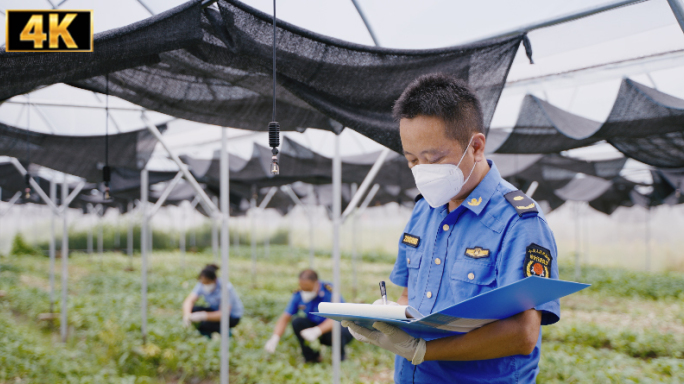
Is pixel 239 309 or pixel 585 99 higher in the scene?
pixel 585 99

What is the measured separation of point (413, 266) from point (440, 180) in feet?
1.32

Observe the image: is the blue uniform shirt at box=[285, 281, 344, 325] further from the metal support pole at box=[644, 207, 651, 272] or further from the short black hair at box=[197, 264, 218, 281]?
the metal support pole at box=[644, 207, 651, 272]

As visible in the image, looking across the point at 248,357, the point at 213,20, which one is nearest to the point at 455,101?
the point at 213,20

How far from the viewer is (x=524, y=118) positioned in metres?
3.96

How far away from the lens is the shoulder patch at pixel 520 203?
4.35ft

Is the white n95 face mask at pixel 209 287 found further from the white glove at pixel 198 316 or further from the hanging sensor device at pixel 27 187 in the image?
the hanging sensor device at pixel 27 187

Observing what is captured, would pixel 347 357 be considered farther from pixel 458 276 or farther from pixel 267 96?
pixel 458 276

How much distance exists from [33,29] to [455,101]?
199 centimetres

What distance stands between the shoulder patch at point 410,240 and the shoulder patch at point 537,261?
553mm

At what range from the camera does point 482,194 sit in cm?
151

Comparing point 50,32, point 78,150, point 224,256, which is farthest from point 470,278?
point 78,150

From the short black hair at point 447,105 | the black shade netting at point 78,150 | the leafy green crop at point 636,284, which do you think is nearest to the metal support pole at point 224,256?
the black shade netting at point 78,150

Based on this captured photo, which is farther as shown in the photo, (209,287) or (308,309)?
(209,287)

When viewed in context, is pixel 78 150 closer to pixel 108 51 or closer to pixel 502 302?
pixel 108 51
